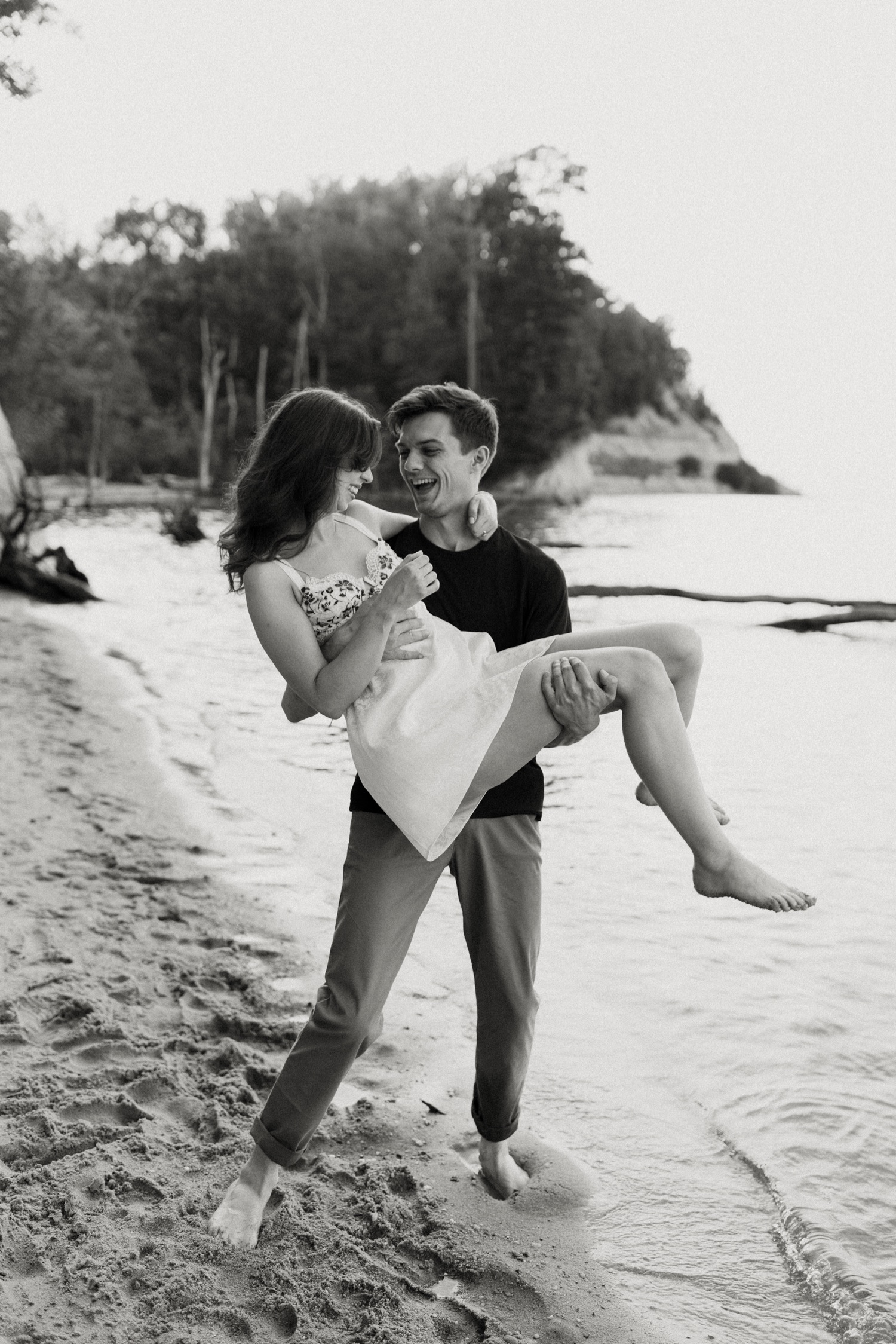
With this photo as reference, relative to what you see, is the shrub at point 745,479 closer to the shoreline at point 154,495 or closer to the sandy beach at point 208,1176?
the shoreline at point 154,495

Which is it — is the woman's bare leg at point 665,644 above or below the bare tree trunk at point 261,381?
below

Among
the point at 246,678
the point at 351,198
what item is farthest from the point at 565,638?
the point at 351,198

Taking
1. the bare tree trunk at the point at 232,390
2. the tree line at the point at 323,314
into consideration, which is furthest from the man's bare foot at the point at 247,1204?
the bare tree trunk at the point at 232,390

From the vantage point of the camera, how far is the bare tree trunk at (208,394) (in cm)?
5759

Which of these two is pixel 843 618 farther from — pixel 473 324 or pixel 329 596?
pixel 473 324

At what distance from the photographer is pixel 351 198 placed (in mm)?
68312

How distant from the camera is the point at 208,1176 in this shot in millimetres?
3191

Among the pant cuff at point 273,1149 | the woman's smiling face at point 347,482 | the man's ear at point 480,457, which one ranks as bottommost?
the pant cuff at point 273,1149

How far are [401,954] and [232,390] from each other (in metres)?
61.3

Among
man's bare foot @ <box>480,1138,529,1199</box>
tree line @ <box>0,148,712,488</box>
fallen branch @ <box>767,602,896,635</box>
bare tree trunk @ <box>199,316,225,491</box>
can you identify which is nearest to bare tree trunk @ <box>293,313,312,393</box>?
tree line @ <box>0,148,712,488</box>

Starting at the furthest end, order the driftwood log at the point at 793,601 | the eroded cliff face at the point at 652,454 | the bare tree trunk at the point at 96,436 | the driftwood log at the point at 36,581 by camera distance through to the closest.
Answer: the eroded cliff face at the point at 652,454 → the bare tree trunk at the point at 96,436 → the driftwood log at the point at 36,581 → the driftwood log at the point at 793,601

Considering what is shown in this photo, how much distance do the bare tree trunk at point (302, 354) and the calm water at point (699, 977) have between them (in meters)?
49.8

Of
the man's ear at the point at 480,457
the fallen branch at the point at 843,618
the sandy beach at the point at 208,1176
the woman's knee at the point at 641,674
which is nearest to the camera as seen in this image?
the sandy beach at the point at 208,1176

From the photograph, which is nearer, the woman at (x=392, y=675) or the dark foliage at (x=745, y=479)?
the woman at (x=392, y=675)
